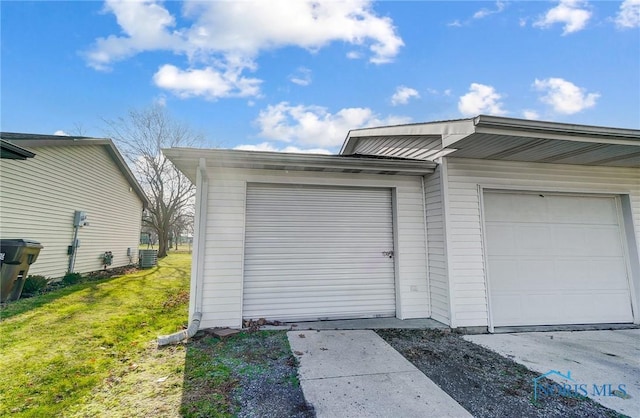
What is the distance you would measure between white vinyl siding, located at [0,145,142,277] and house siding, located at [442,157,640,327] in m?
9.60

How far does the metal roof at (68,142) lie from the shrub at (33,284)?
3.16m

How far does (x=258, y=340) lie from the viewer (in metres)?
3.63

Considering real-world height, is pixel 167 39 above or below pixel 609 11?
above

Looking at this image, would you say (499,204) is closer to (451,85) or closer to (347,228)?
(347,228)

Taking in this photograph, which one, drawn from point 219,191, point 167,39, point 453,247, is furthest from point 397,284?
point 167,39

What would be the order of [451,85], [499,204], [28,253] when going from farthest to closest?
[451,85] → [28,253] → [499,204]

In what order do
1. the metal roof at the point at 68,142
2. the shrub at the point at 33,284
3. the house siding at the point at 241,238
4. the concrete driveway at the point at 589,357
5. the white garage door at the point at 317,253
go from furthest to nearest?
the metal roof at the point at 68,142 → the shrub at the point at 33,284 → the white garage door at the point at 317,253 → the house siding at the point at 241,238 → the concrete driveway at the point at 589,357

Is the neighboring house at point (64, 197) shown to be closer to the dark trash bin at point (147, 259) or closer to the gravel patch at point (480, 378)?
the dark trash bin at point (147, 259)

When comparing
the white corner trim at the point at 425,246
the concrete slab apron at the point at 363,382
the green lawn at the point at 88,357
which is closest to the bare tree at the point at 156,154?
the green lawn at the point at 88,357

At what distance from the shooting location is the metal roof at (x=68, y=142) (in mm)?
6539

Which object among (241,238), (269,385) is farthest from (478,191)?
(269,385)

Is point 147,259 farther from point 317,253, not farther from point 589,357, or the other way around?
point 589,357

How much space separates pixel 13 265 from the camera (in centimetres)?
554

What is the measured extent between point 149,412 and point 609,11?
894 cm
